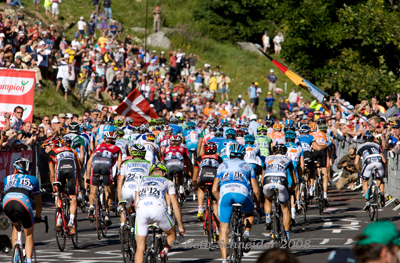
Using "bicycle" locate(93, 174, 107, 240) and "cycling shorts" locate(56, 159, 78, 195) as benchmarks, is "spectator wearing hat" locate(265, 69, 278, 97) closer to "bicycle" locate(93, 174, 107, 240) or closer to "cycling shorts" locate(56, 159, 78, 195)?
"bicycle" locate(93, 174, 107, 240)

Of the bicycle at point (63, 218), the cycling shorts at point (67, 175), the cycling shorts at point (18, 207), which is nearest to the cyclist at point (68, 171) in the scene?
the cycling shorts at point (67, 175)

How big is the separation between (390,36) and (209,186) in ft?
64.8

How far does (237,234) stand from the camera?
33.7ft

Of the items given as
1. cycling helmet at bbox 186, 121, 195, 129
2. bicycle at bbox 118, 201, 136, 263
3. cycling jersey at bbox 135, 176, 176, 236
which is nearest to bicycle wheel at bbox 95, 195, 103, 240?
bicycle at bbox 118, 201, 136, 263

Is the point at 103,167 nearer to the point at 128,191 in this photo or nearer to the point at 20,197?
the point at 128,191

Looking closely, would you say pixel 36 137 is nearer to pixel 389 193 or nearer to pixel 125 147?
pixel 125 147

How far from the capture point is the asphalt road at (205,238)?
11.7 meters

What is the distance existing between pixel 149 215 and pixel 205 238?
467cm

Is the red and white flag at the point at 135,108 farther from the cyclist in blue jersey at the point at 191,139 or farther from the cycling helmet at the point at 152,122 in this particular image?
the cycling helmet at the point at 152,122

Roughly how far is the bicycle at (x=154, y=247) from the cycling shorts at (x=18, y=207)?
1.87m

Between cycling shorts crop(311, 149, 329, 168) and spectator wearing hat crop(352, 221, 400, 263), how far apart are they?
1460cm

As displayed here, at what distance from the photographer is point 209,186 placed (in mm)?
13680

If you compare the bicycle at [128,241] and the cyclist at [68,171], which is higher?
the cyclist at [68,171]

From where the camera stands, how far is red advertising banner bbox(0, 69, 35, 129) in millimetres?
18906
